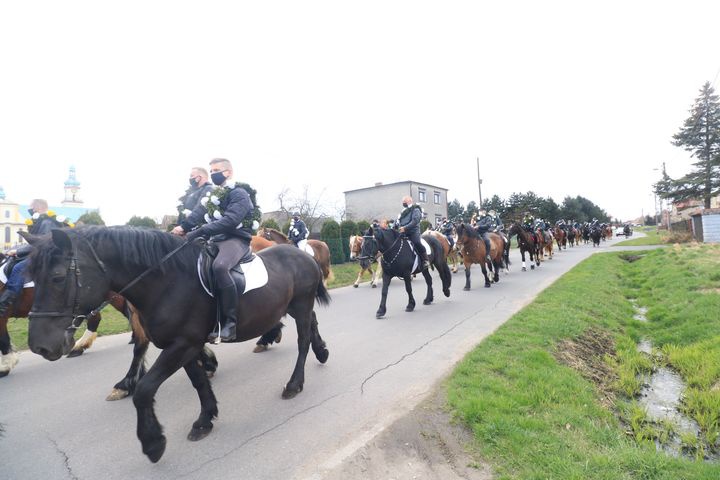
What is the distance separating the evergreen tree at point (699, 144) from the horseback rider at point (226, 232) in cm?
4672

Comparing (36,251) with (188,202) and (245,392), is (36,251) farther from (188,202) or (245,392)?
(245,392)

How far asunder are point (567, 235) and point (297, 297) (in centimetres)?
3535

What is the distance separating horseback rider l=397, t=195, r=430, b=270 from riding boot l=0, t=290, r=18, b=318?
694 cm

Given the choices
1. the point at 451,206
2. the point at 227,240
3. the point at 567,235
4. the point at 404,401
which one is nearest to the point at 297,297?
the point at 227,240

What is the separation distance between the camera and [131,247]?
324 cm

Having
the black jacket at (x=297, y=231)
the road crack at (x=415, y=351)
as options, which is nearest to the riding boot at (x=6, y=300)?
the road crack at (x=415, y=351)

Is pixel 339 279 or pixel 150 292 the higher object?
pixel 150 292

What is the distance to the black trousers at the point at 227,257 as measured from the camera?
3.60 meters

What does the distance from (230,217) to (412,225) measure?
5.94 metres

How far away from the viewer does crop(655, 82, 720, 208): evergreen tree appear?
37406 mm

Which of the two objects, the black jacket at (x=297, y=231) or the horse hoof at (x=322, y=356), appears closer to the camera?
the horse hoof at (x=322, y=356)

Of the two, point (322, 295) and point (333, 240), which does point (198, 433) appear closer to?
point (322, 295)

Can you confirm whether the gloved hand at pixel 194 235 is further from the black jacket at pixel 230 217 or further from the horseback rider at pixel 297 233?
the horseback rider at pixel 297 233

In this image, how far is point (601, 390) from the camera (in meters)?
4.60
